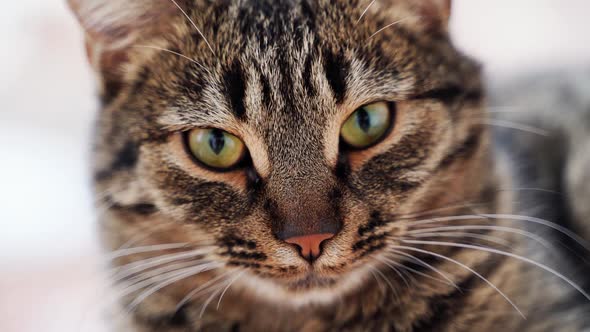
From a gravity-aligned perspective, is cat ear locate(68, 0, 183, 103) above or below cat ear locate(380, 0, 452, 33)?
above

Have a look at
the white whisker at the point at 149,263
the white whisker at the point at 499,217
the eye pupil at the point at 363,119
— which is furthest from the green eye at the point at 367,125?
the white whisker at the point at 149,263

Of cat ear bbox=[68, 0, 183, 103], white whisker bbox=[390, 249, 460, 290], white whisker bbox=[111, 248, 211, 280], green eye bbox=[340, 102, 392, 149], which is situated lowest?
white whisker bbox=[390, 249, 460, 290]

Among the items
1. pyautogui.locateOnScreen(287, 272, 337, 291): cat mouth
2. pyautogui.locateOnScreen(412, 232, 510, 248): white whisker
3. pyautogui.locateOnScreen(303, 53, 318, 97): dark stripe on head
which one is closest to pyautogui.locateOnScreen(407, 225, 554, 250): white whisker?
pyautogui.locateOnScreen(412, 232, 510, 248): white whisker

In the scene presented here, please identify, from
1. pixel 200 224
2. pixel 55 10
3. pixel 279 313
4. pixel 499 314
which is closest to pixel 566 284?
pixel 499 314

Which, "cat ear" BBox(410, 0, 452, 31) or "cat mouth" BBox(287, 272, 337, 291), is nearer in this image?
"cat mouth" BBox(287, 272, 337, 291)

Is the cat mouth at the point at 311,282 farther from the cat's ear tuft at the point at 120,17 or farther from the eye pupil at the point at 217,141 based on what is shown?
the cat's ear tuft at the point at 120,17

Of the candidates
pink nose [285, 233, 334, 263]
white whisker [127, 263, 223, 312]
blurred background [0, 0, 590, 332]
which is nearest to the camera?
pink nose [285, 233, 334, 263]

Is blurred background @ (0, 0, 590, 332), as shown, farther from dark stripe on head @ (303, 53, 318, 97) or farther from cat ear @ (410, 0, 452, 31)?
dark stripe on head @ (303, 53, 318, 97)

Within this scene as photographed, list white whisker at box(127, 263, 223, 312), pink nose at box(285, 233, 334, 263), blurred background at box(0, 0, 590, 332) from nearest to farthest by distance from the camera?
pink nose at box(285, 233, 334, 263)
white whisker at box(127, 263, 223, 312)
blurred background at box(0, 0, 590, 332)
